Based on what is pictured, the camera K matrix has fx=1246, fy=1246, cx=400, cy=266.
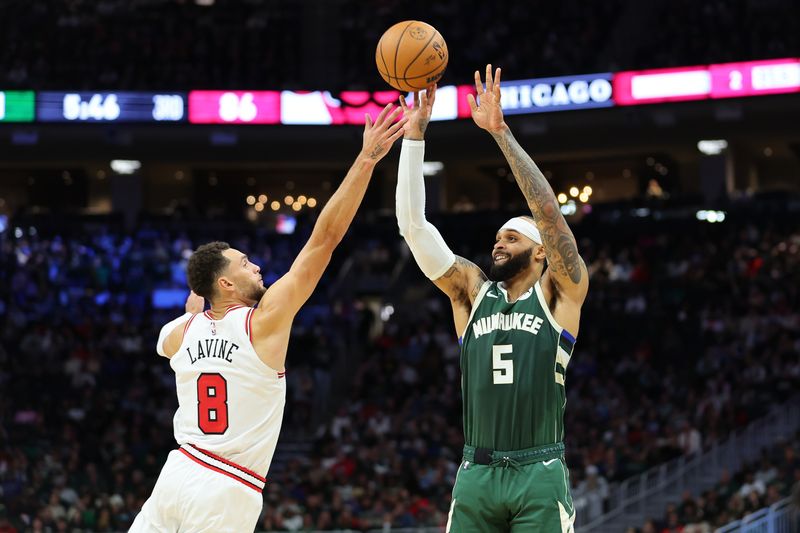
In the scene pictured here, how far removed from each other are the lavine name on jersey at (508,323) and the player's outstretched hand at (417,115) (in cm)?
100

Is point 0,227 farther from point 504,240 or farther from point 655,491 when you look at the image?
point 504,240

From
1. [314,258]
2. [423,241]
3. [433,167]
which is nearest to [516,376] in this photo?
[423,241]

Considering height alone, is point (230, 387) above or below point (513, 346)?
below

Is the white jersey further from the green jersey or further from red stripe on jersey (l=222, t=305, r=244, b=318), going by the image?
the green jersey

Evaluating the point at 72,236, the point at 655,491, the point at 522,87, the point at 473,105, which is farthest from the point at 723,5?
the point at 473,105

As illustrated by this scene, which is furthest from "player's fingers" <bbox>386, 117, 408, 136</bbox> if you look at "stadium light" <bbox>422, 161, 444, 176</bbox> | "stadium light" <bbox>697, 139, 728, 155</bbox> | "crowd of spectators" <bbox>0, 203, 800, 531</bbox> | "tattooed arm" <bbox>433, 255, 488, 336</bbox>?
"stadium light" <bbox>422, 161, 444, 176</bbox>

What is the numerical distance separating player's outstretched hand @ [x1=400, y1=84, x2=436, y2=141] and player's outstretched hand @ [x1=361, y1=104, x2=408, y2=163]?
14cm

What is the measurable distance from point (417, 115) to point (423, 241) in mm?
644

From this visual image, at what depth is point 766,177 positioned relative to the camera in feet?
102

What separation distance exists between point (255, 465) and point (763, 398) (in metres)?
16.4

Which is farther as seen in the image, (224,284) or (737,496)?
(737,496)

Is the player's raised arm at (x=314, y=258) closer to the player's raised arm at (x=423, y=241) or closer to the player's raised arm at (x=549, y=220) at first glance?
the player's raised arm at (x=423, y=241)

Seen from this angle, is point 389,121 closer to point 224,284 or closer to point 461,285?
point 461,285

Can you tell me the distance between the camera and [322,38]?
28.9 metres
